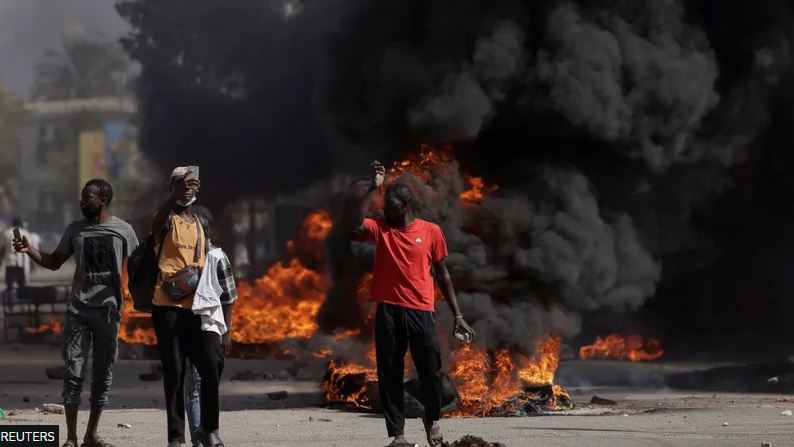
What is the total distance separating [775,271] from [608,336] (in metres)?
2.81

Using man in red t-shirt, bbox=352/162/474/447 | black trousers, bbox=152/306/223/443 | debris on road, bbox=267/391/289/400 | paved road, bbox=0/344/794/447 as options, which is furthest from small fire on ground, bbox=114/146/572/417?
black trousers, bbox=152/306/223/443

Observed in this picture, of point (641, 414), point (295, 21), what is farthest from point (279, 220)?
point (641, 414)

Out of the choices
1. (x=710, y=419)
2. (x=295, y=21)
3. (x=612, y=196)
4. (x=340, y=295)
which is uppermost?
(x=295, y=21)

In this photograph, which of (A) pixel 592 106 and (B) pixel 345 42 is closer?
(A) pixel 592 106

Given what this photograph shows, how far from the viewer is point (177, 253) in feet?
25.5

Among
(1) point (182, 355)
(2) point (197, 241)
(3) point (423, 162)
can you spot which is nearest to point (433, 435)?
(1) point (182, 355)

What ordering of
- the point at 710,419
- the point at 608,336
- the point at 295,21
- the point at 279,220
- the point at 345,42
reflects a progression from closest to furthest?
1. the point at 710,419
2. the point at 345,42
3. the point at 608,336
4. the point at 295,21
5. the point at 279,220

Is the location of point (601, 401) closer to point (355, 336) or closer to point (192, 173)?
point (355, 336)

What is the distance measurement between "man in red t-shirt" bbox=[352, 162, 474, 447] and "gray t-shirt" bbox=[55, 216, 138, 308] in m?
1.49

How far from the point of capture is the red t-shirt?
8336 millimetres

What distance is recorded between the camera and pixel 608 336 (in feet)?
66.9

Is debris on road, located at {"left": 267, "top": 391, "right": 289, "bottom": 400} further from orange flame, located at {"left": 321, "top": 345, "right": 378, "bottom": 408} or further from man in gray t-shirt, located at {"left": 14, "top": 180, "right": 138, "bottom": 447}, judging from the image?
man in gray t-shirt, located at {"left": 14, "top": 180, "right": 138, "bottom": 447}

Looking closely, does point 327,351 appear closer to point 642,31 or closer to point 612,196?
point 612,196

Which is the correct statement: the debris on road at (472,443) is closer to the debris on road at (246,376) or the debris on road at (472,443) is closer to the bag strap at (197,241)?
the bag strap at (197,241)
